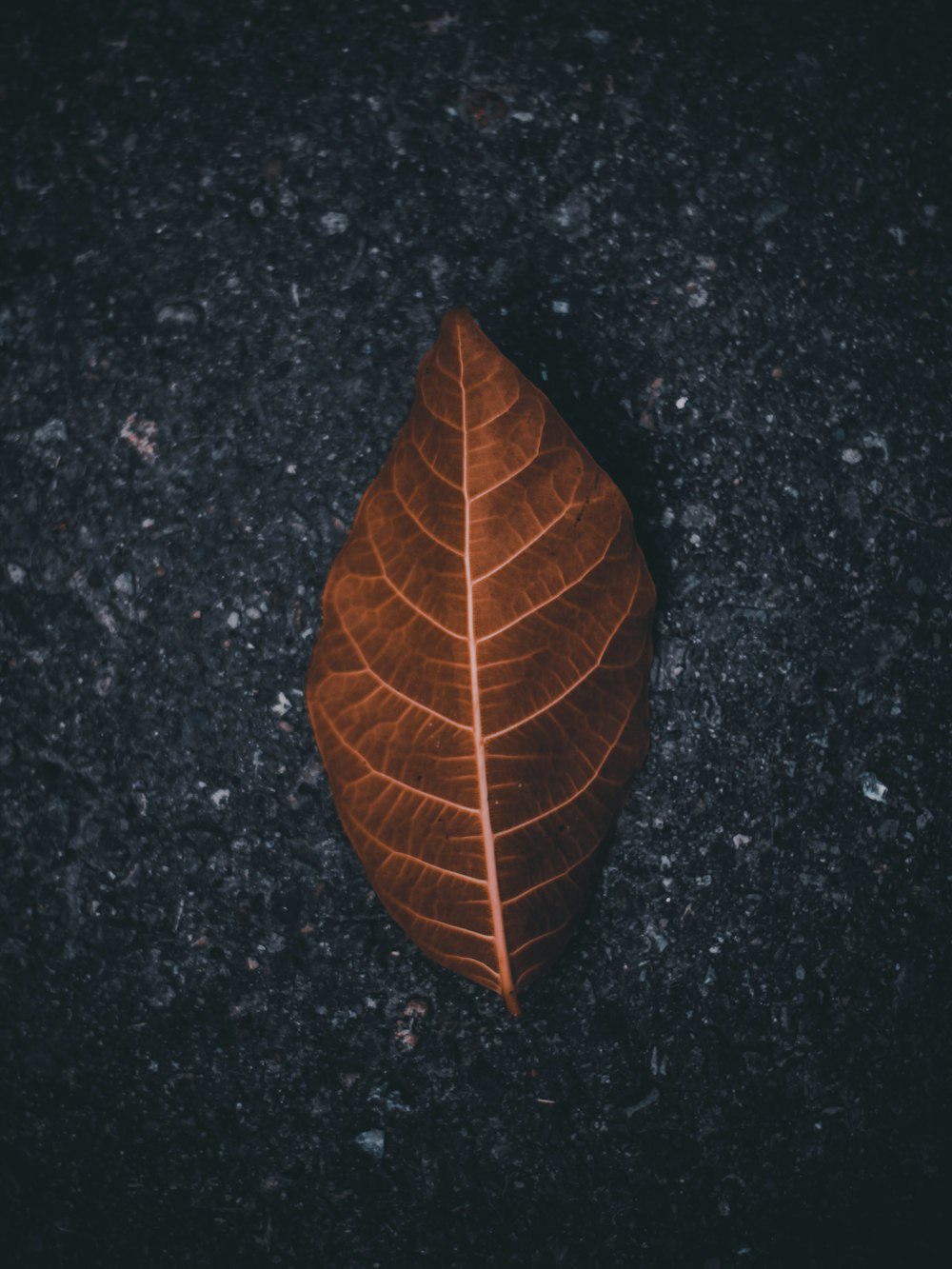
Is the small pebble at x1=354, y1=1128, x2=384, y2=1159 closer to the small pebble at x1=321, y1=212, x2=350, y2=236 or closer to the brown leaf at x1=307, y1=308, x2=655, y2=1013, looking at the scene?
the brown leaf at x1=307, y1=308, x2=655, y2=1013

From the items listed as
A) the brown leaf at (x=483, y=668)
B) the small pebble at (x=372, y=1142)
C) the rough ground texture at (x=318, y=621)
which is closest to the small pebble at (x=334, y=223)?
the rough ground texture at (x=318, y=621)

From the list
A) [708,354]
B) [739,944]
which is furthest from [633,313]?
[739,944]

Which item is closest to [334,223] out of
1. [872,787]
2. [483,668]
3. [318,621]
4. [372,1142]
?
[318,621]

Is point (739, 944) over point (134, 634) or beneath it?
beneath

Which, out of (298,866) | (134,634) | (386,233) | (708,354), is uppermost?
(386,233)

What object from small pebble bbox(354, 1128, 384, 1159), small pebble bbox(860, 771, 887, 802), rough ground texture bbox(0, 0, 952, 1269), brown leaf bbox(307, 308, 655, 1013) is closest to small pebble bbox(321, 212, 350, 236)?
rough ground texture bbox(0, 0, 952, 1269)

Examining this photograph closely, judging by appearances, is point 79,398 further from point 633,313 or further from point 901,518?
point 901,518

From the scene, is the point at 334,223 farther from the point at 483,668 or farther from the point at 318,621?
the point at 483,668
